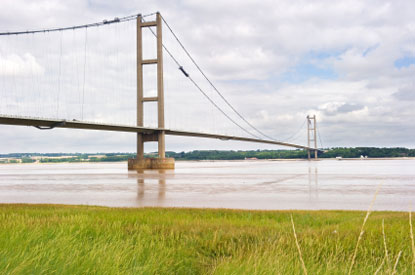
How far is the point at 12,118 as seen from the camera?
1497 inches

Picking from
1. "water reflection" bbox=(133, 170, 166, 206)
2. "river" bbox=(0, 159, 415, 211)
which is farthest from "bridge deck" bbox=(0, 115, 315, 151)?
"water reflection" bbox=(133, 170, 166, 206)

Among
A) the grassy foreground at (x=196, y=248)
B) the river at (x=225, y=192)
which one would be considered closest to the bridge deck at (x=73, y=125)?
the river at (x=225, y=192)

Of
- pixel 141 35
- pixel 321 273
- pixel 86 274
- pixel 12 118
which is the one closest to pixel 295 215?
pixel 321 273

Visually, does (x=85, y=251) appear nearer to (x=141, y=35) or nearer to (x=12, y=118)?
(x=12, y=118)

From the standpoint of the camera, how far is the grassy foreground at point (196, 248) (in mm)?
3527

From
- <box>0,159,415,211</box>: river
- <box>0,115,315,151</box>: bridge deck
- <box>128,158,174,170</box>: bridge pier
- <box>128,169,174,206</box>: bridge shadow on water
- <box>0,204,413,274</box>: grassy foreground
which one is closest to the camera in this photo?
<box>0,204,413,274</box>: grassy foreground

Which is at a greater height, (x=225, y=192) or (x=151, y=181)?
(x=151, y=181)

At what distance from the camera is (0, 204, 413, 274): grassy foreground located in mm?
3527

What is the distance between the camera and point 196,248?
5.40m

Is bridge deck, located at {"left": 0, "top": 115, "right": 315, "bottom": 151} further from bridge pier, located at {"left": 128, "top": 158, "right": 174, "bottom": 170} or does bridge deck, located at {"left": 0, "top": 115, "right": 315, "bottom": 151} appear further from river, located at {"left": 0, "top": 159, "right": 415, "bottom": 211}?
river, located at {"left": 0, "top": 159, "right": 415, "bottom": 211}

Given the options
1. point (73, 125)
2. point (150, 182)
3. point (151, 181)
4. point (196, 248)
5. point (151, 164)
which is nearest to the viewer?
point (196, 248)

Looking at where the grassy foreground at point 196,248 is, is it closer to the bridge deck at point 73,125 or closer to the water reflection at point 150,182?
the water reflection at point 150,182

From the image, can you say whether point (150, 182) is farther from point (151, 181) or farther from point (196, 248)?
point (196, 248)

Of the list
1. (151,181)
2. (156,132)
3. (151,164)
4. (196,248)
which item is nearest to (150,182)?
(151,181)
